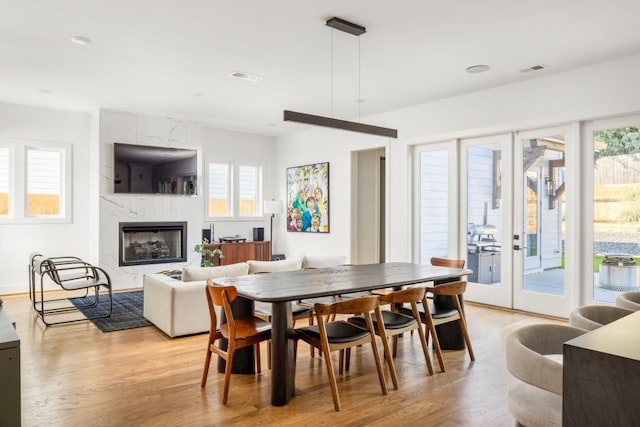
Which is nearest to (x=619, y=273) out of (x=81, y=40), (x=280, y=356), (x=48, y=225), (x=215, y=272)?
(x=280, y=356)

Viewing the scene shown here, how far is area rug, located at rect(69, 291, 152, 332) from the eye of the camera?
16.1 ft

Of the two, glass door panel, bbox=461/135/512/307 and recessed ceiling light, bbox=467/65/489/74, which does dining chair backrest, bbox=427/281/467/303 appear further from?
recessed ceiling light, bbox=467/65/489/74

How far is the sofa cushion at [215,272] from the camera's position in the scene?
14.7 ft

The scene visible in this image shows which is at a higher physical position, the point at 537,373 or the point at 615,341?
the point at 615,341

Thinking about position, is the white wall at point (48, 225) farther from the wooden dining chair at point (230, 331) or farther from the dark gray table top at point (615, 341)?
the dark gray table top at point (615, 341)

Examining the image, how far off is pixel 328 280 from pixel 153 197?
198 inches

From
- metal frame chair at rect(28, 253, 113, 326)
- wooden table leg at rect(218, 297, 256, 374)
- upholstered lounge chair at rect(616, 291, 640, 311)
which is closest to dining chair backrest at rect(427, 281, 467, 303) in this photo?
upholstered lounge chair at rect(616, 291, 640, 311)

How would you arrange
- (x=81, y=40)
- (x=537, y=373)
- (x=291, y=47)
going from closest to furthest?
(x=537, y=373), (x=81, y=40), (x=291, y=47)

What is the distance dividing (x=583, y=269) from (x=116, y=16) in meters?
5.34

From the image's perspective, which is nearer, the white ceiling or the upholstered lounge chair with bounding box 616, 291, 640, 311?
the upholstered lounge chair with bounding box 616, 291, 640, 311

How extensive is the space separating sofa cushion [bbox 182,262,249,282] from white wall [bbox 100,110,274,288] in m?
3.19

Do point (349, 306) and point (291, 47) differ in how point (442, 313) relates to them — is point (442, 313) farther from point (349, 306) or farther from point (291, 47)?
point (291, 47)

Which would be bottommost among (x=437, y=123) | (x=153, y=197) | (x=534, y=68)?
(x=153, y=197)

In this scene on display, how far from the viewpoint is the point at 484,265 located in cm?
602
